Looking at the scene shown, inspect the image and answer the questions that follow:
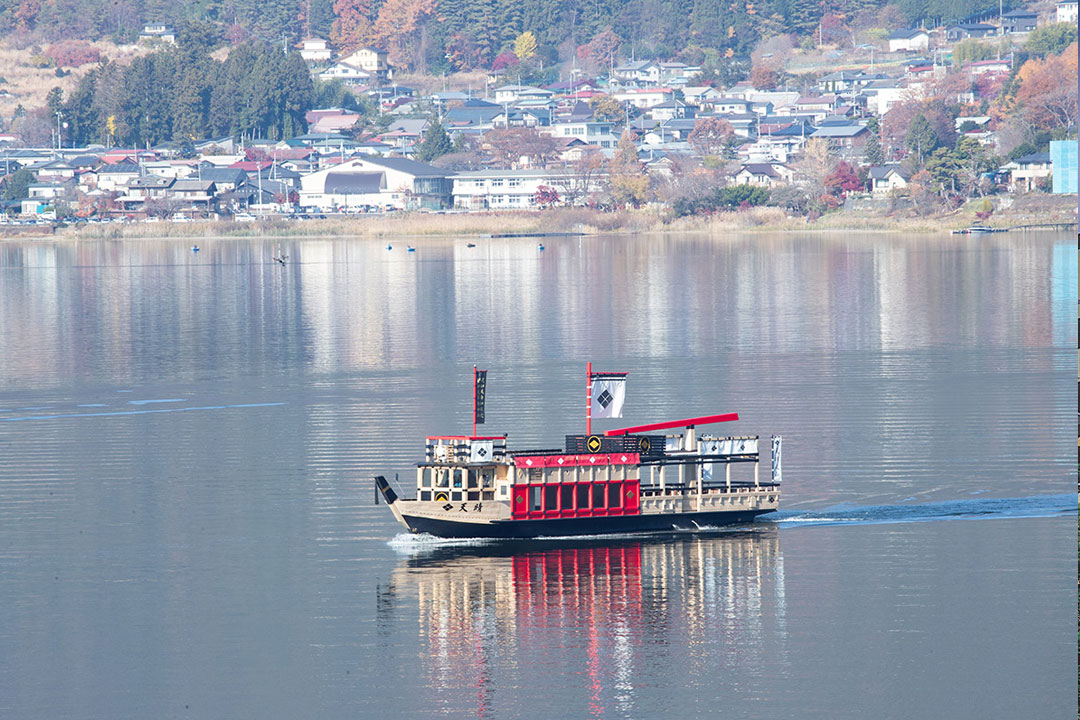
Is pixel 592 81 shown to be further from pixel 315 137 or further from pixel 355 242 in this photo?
pixel 355 242

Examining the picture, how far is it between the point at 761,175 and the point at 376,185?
33.6m

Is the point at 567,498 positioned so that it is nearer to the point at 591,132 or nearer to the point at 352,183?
the point at 352,183

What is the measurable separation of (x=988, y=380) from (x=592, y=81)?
526 feet

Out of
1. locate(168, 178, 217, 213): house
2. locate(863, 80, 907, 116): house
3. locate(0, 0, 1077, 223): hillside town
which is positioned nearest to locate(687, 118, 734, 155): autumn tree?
locate(0, 0, 1077, 223): hillside town

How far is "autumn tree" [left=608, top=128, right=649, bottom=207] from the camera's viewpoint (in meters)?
135

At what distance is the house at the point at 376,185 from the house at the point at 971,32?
3243 inches

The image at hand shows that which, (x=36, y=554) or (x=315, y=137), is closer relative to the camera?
(x=36, y=554)

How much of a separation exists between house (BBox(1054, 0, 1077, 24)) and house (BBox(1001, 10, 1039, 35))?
281cm

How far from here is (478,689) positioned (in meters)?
19.5

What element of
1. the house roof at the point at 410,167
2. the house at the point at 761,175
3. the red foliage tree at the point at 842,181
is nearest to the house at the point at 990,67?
the house at the point at 761,175

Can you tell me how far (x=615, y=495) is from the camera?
26250 millimetres

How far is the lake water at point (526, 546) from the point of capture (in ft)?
65.0

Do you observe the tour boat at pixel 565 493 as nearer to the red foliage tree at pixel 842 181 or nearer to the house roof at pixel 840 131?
the red foliage tree at pixel 842 181

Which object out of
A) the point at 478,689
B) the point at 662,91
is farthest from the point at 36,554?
the point at 662,91
